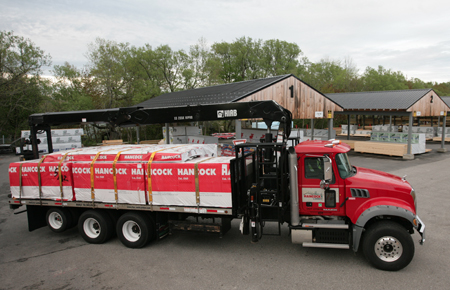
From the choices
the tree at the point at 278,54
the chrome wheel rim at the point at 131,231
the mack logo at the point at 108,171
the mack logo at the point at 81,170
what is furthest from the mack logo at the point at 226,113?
the tree at the point at 278,54

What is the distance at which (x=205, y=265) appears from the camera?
21.0ft

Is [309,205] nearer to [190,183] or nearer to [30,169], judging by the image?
[190,183]

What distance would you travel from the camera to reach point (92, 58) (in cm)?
3425

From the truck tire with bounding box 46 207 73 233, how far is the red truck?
5.68 ft

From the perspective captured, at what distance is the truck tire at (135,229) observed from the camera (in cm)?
728

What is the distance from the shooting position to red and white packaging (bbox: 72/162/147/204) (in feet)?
23.3

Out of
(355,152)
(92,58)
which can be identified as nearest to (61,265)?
(355,152)

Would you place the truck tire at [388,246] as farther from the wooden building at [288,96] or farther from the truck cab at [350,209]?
the wooden building at [288,96]

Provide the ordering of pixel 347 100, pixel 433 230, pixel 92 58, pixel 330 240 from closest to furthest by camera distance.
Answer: pixel 330 240 < pixel 433 230 < pixel 347 100 < pixel 92 58

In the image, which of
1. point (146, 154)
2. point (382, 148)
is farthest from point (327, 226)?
point (382, 148)

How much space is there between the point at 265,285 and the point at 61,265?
193 inches

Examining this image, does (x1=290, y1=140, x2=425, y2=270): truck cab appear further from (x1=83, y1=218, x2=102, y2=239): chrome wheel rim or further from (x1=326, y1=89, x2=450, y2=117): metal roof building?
(x1=326, y1=89, x2=450, y2=117): metal roof building

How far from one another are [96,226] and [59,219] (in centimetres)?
147

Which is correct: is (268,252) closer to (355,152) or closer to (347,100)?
(355,152)
